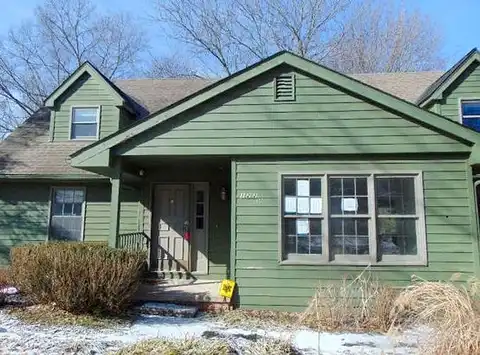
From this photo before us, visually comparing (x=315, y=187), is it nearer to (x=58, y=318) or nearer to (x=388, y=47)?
(x=58, y=318)

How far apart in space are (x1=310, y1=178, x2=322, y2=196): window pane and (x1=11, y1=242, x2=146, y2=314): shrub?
133 inches

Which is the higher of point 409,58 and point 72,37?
point 72,37

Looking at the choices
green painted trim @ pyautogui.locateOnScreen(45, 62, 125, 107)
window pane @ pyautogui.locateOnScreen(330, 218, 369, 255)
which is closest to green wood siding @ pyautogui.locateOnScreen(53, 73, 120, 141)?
green painted trim @ pyautogui.locateOnScreen(45, 62, 125, 107)

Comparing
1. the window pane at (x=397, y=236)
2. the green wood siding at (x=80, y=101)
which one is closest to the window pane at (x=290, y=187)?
→ the window pane at (x=397, y=236)

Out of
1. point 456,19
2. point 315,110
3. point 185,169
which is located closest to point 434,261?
point 315,110

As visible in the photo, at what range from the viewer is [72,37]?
24797mm

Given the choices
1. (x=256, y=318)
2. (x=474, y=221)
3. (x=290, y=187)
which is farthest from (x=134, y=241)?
(x=474, y=221)

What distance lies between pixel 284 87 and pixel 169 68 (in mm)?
17926

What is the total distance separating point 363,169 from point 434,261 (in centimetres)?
195

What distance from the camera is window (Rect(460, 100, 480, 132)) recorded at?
9.74 meters

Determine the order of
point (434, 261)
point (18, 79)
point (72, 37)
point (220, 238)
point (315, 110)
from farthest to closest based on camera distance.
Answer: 1. point (72, 37)
2. point (18, 79)
3. point (220, 238)
4. point (315, 110)
5. point (434, 261)

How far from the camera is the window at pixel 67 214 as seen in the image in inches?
403

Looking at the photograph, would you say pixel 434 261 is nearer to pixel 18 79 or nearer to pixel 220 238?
pixel 220 238

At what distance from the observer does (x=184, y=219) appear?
9.73 m
